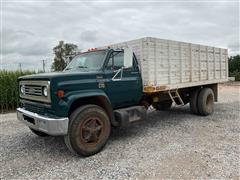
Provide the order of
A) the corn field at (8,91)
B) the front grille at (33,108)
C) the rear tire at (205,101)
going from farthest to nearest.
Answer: the corn field at (8,91) → the rear tire at (205,101) → the front grille at (33,108)

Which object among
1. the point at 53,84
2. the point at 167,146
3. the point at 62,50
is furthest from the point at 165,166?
the point at 62,50

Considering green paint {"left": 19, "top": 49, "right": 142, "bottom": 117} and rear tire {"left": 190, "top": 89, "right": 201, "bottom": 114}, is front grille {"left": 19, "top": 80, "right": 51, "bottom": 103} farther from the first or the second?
rear tire {"left": 190, "top": 89, "right": 201, "bottom": 114}

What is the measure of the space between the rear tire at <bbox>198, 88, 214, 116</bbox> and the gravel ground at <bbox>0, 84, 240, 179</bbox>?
3.69 ft

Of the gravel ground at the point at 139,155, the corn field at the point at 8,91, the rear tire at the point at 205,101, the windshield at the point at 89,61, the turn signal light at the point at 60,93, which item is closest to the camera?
the gravel ground at the point at 139,155

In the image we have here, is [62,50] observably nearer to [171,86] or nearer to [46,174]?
[171,86]

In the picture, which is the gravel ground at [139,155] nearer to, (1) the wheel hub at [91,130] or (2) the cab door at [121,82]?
(1) the wheel hub at [91,130]

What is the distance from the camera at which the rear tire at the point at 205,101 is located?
757 centimetres

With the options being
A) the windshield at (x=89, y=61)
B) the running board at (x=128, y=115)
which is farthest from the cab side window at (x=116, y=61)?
the running board at (x=128, y=115)

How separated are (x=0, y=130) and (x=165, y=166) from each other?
5.18 metres

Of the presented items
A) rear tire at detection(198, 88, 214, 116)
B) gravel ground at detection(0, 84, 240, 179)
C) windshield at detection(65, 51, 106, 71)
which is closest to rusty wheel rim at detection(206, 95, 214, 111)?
rear tire at detection(198, 88, 214, 116)

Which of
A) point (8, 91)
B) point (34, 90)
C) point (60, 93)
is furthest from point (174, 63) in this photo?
point (8, 91)

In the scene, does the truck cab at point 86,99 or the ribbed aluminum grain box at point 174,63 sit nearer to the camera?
the truck cab at point 86,99

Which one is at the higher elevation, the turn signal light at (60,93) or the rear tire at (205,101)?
the turn signal light at (60,93)

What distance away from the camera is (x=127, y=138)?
212 inches
